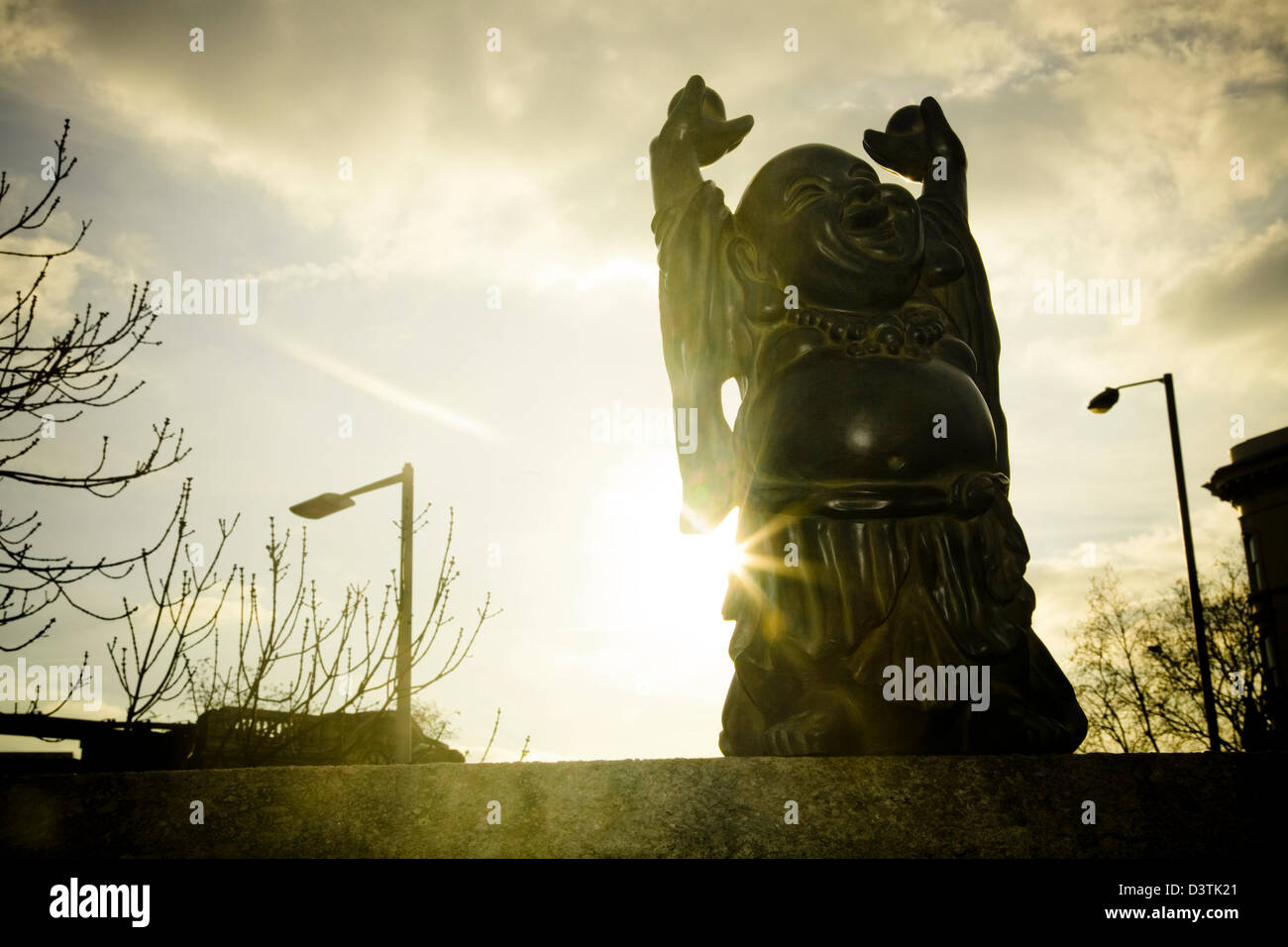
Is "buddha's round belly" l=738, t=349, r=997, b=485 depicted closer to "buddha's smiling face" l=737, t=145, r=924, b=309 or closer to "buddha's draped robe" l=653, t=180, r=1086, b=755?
"buddha's draped robe" l=653, t=180, r=1086, b=755

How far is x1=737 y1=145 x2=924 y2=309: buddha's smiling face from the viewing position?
364 centimetres

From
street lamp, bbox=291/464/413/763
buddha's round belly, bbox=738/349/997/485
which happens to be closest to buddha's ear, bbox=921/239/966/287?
buddha's round belly, bbox=738/349/997/485

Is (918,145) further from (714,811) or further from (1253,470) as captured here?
(1253,470)

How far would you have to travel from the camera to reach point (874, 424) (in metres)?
3.37

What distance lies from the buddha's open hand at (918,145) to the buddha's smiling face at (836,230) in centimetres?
60

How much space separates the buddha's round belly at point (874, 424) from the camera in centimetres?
336

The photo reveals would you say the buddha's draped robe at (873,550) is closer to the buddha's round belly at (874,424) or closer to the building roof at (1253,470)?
the buddha's round belly at (874,424)

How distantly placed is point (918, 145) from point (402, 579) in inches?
186

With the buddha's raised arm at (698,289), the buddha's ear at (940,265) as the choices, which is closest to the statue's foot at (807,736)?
the buddha's raised arm at (698,289)

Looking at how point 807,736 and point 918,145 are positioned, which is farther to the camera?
point 918,145

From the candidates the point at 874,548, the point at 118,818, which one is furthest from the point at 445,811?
the point at 874,548

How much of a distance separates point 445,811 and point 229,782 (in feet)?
1.99

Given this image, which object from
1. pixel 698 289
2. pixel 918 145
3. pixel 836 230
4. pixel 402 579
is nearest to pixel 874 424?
pixel 836 230

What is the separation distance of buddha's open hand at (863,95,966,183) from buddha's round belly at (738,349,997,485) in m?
1.20
